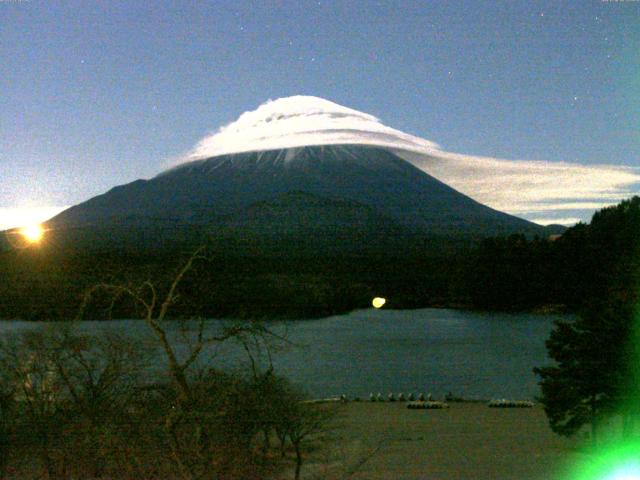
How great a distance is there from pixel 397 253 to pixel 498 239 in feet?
11.0

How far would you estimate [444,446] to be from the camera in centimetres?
827

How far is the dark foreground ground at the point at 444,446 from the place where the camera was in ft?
20.5

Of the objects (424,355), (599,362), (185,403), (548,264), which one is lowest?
(424,355)

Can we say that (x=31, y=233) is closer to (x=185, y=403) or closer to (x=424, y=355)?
(x=185, y=403)

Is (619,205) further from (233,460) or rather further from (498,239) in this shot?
(233,460)

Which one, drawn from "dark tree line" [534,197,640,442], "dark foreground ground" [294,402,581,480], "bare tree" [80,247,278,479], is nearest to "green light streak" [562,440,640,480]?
"dark foreground ground" [294,402,581,480]

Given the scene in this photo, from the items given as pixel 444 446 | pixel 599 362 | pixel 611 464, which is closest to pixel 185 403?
pixel 611 464

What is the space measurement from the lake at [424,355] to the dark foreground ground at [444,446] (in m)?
2.14

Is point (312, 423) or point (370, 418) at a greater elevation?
point (312, 423)

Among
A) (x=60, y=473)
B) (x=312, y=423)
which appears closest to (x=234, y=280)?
(x=312, y=423)

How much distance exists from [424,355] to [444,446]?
10.5m

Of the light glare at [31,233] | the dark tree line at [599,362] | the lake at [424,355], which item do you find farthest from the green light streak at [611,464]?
the lake at [424,355]

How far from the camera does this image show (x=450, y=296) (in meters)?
17.7

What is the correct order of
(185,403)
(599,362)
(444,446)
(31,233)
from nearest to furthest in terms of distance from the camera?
(185,403) → (31,233) → (599,362) → (444,446)
